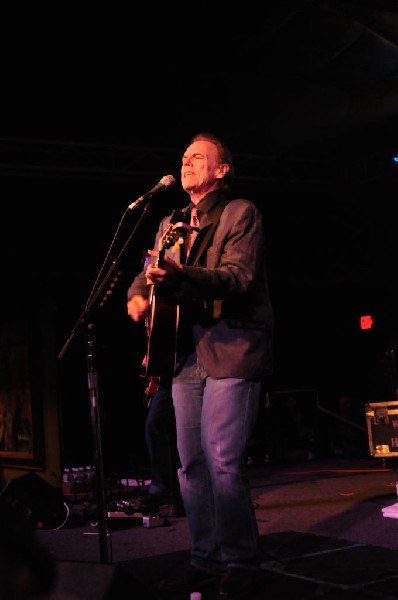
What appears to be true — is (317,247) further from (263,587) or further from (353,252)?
(263,587)

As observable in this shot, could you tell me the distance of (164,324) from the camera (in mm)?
3406

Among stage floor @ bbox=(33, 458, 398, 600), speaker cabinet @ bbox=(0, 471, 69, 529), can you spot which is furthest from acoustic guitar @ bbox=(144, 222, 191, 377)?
speaker cabinet @ bbox=(0, 471, 69, 529)

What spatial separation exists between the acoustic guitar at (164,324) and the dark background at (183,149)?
4149 mm

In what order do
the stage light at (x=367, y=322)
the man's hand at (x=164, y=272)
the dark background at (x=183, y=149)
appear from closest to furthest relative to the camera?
the man's hand at (x=164, y=272)
the dark background at (x=183, y=149)
the stage light at (x=367, y=322)

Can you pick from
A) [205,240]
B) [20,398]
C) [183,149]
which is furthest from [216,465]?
→ [20,398]

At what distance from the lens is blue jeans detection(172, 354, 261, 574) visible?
127 inches

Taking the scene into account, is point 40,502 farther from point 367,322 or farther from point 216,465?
point 367,322

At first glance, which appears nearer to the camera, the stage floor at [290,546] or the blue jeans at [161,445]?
the stage floor at [290,546]

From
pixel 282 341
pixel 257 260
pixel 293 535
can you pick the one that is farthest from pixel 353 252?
pixel 257 260

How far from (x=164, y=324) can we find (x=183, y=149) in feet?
24.8

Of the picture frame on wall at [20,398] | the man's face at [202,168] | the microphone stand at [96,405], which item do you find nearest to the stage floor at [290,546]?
the microphone stand at [96,405]

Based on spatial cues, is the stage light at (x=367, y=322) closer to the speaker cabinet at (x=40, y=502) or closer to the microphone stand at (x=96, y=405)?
the speaker cabinet at (x=40, y=502)

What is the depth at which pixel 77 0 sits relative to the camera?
7621 millimetres

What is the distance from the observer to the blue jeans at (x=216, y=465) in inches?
127
